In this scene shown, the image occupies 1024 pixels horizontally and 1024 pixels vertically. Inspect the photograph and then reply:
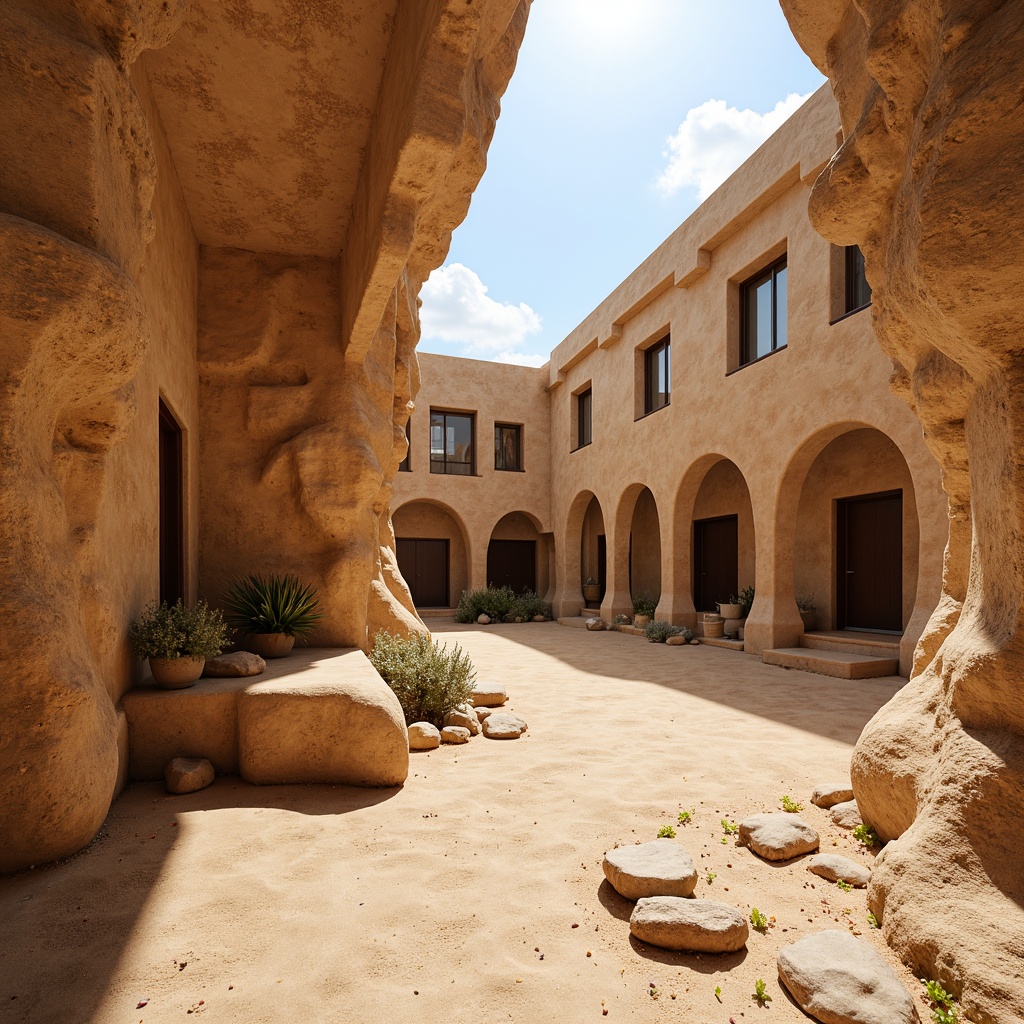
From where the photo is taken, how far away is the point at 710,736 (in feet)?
16.7

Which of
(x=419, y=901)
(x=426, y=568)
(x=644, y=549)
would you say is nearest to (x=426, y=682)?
(x=419, y=901)

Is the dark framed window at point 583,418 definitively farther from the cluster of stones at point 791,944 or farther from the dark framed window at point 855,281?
the cluster of stones at point 791,944

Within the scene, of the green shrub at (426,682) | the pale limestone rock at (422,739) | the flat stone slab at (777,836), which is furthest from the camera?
the green shrub at (426,682)

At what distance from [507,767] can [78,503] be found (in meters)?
2.97

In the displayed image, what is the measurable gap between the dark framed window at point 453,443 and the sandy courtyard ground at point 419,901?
44.6 ft

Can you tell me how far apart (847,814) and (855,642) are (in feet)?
20.0

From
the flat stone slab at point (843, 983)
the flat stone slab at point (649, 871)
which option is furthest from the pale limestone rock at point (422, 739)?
the flat stone slab at point (843, 983)

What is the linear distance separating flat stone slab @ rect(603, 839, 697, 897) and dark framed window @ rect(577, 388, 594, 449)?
591 inches

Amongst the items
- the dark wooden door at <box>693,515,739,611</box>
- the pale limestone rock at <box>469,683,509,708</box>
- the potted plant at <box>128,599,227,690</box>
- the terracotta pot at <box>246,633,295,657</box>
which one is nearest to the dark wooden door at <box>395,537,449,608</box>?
the dark wooden door at <box>693,515,739,611</box>

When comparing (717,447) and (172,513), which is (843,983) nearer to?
(172,513)

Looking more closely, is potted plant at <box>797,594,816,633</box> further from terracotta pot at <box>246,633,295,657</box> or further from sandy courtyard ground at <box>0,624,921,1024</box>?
terracotta pot at <box>246,633,295,657</box>

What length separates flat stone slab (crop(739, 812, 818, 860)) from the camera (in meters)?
2.98

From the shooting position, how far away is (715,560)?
1373 centimetres

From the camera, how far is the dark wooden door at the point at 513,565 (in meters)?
18.9
